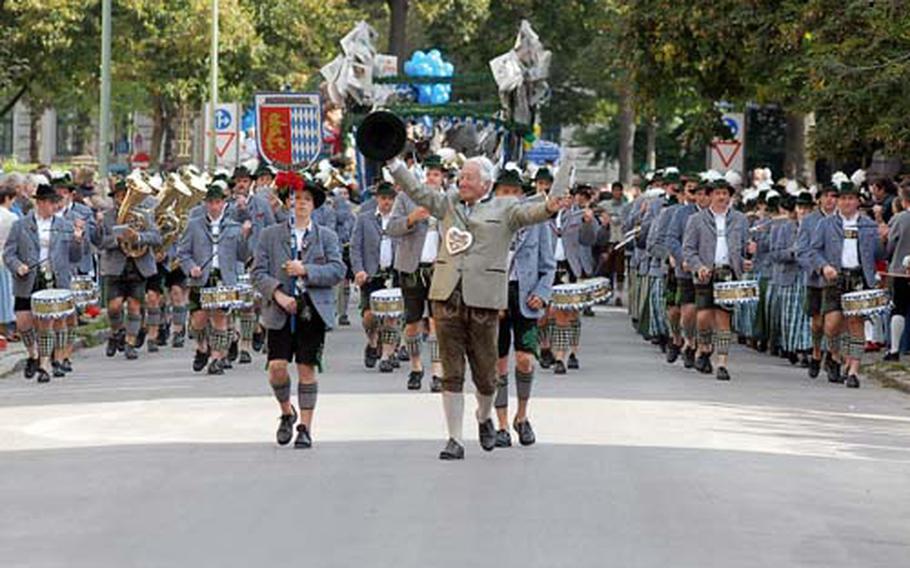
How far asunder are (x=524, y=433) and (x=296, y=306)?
5.71 feet

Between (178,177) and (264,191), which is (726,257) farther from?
(178,177)

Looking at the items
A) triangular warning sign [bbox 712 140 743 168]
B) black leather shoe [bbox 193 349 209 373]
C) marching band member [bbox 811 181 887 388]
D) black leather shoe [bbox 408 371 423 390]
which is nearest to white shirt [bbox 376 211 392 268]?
black leather shoe [bbox 193 349 209 373]

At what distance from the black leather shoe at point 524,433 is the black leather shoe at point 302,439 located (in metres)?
1.40

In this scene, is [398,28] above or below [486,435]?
above

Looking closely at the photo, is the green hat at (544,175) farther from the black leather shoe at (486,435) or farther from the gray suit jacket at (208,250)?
the black leather shoe at (486,435)

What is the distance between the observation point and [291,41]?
5462 cm

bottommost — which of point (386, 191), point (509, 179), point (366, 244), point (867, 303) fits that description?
point (867, 303)

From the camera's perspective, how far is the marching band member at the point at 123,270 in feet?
78.9

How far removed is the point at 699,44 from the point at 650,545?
21.7 m

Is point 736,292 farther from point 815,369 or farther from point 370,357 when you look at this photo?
point 370,357

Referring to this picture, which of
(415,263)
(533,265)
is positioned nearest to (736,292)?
(415,263)

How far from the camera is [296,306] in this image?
14.9 meters

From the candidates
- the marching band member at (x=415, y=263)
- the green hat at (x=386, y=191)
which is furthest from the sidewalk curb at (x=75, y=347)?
the marching band member at (x=415, y=263)

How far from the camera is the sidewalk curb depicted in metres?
22.1
